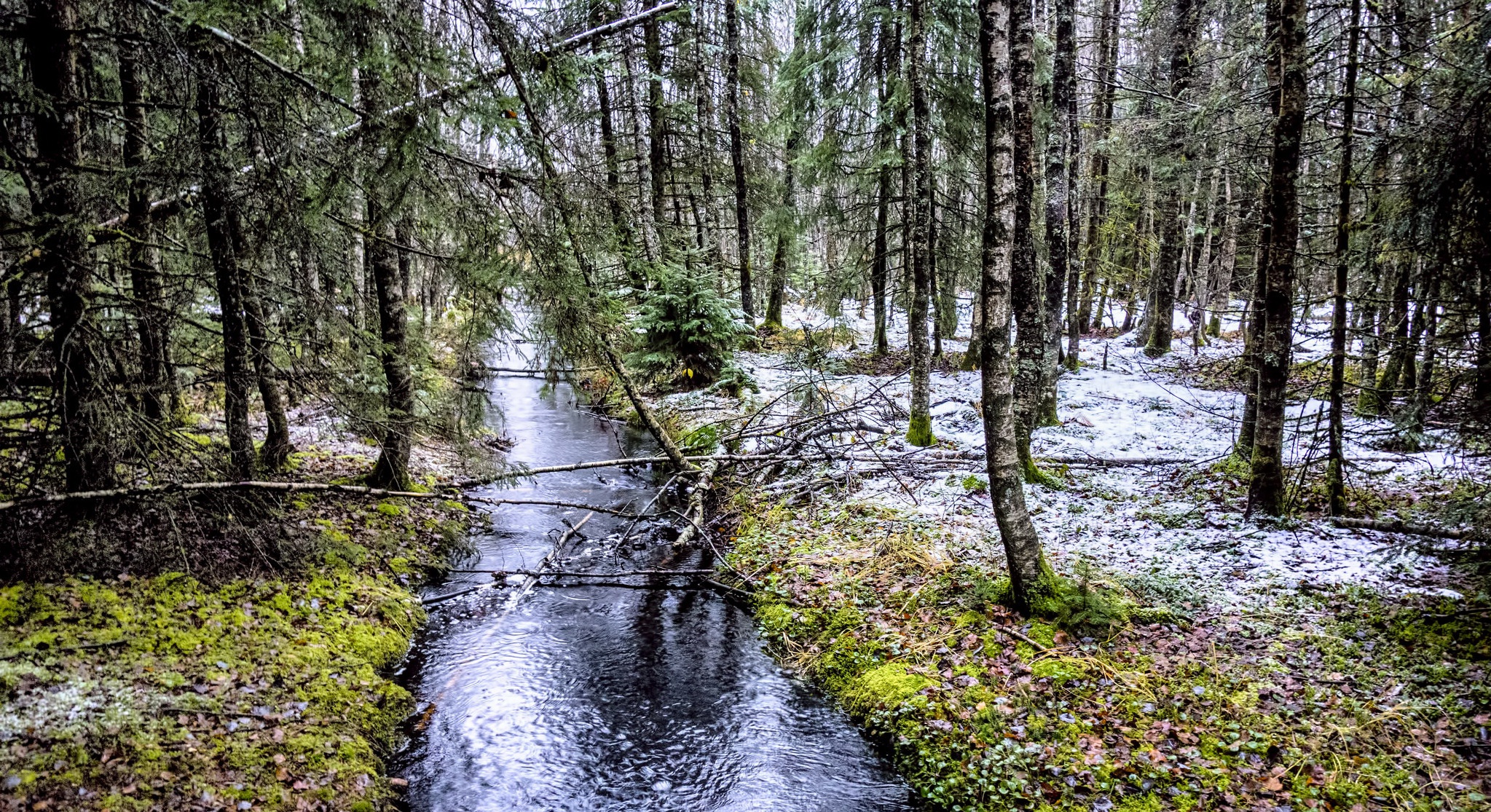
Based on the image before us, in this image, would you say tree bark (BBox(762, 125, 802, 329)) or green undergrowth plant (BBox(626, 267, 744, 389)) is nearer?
green undergrowth plant (BBox(626, 267, 744, 389))

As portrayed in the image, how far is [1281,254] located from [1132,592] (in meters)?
3.82

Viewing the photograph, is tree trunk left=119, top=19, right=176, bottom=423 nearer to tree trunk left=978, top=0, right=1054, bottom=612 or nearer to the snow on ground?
tree trunk left=978, top=0, right=1054, bottom=612

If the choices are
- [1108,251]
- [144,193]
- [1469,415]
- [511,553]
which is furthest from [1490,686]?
[1108,251]

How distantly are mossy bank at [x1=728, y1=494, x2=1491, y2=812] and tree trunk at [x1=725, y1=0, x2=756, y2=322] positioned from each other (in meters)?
11.1

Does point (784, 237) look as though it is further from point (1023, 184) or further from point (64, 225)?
point (64, 225)

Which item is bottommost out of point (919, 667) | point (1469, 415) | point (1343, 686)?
point (919, 667)

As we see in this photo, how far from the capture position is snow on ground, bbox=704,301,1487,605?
631 cm

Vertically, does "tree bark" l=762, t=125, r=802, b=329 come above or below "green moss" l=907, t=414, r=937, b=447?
above

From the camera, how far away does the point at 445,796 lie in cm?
520

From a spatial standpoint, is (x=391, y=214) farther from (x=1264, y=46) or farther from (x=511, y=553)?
(x=1264, y=46)

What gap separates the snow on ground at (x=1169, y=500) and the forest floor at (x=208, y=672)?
6.53 meters

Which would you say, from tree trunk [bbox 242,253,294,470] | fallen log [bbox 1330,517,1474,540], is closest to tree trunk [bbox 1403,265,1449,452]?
fallen log [bbox 1330,517,1474,540]

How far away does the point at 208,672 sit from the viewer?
205 inches

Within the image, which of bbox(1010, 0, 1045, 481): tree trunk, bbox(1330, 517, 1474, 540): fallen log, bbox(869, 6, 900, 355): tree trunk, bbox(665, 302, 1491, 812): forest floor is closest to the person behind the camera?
bbox(665, 302, 1491, 812): forest floor
